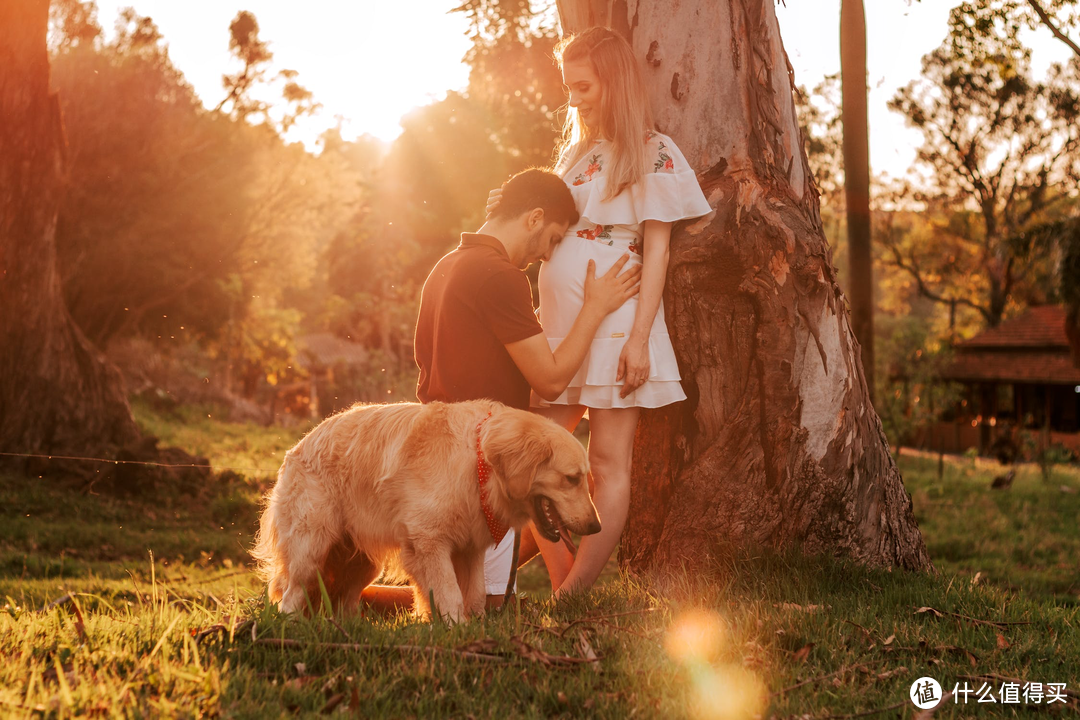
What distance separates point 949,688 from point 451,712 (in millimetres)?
1701

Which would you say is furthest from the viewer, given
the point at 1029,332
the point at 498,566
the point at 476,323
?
the point at 1029,332

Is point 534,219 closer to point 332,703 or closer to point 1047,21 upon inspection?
point 332,703

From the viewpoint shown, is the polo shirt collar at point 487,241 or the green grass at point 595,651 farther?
the polo shirt collar at point 487,241

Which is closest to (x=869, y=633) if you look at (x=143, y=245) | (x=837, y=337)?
(x=837, y=337)

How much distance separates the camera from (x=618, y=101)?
387 cm

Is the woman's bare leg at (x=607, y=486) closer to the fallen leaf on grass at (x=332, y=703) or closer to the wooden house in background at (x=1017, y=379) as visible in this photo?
the fallen leaf on grass at (x=332, y=703)

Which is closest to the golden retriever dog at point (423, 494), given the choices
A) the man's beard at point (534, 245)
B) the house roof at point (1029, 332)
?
the man's beard at point (534, 245)

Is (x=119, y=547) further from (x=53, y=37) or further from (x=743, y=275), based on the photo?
(x=53, y=37)

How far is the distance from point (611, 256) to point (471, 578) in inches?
65.8

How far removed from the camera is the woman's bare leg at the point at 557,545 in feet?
13.0

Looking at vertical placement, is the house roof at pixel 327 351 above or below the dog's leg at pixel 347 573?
above

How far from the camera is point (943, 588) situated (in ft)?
12.6

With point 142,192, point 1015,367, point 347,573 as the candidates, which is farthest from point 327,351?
point 347,573

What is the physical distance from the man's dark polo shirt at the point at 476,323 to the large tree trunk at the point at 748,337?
3.31 feet
